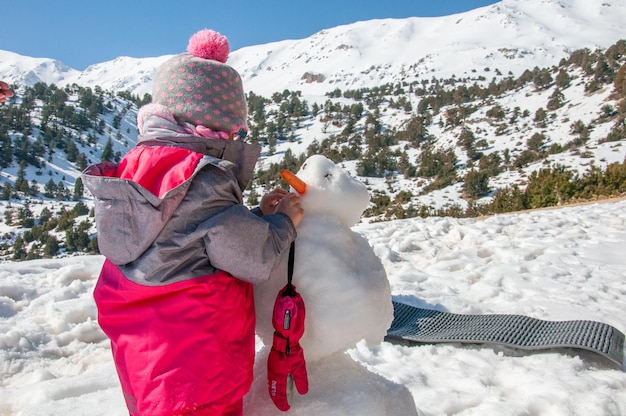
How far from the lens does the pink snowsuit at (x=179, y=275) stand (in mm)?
1112

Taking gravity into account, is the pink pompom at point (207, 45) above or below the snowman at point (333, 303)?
above

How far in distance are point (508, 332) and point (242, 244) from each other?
212 centimetres

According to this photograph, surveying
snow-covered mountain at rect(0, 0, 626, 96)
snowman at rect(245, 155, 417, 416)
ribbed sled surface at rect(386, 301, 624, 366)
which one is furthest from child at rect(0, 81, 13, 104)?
snow-covered mountain at rect(0, 0, 626, 96)

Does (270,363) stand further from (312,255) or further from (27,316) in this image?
(27,316)

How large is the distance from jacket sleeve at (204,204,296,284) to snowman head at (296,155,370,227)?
8.3 inches

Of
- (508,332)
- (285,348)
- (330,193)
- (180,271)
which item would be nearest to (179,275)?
(180,271)

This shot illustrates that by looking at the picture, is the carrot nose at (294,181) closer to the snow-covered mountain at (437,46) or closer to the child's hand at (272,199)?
the child's hand at (272,199)

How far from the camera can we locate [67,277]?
3.47 meters

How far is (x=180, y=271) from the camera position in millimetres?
1149

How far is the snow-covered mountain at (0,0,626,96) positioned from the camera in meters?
107

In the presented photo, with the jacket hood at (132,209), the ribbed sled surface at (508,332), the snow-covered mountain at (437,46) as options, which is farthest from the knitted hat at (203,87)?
the snow-covered mountain at (437,46)

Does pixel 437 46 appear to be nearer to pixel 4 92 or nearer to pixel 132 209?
pixel 4 92

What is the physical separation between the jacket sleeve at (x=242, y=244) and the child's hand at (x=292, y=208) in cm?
12

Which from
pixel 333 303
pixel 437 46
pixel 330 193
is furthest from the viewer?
pixel 437 46
